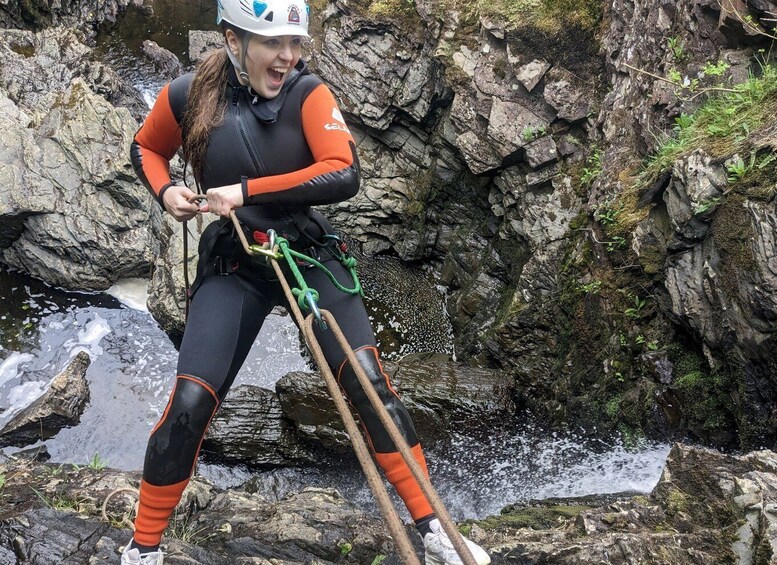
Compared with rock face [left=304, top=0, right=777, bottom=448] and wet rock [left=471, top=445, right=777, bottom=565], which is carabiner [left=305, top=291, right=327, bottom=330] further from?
rock face [left=304, top=0, right=777, bottom=448]

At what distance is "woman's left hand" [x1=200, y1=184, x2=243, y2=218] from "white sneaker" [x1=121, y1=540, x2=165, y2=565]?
5.38 ft

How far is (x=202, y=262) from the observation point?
327 cm

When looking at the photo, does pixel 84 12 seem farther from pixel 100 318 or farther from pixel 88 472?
pixel 88 472

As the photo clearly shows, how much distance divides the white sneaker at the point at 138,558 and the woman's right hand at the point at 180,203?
162cm

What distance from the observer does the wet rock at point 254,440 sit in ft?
24.4

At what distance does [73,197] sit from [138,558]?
8.18 meters

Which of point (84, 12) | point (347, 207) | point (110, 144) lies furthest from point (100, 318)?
point (84, 12)

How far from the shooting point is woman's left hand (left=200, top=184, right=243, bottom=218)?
302 cm

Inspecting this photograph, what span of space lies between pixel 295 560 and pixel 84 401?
5.97m

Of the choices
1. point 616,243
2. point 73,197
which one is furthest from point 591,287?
point 73,197

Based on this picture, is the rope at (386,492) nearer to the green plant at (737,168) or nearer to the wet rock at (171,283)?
the green plant at (737,168)

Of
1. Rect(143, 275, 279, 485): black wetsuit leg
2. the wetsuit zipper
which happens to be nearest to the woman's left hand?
the wetsuit zipper

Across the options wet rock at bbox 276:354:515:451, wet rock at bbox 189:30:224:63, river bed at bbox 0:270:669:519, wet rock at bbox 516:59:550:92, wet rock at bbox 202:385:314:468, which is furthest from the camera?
wet rock at bbox 189:30:224:63

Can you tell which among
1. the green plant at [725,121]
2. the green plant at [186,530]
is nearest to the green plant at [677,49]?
the green plant at [725,121]
